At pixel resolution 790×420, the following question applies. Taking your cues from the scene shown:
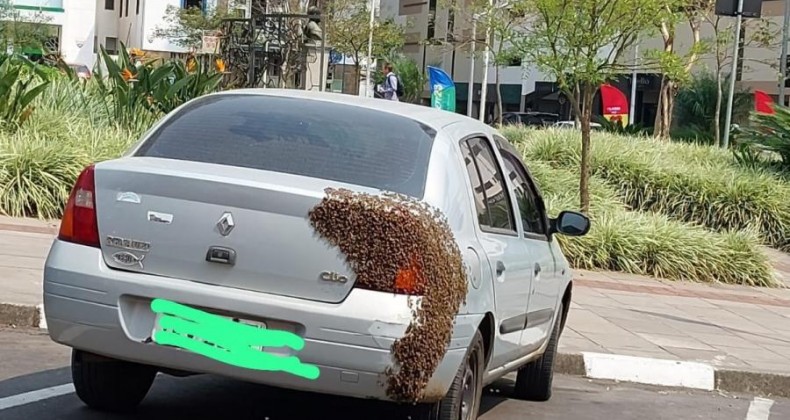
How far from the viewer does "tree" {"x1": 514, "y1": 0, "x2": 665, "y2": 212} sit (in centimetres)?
1437

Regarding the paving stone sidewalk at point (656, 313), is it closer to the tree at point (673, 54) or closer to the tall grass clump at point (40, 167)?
the tall grass clump at point (40, 167)

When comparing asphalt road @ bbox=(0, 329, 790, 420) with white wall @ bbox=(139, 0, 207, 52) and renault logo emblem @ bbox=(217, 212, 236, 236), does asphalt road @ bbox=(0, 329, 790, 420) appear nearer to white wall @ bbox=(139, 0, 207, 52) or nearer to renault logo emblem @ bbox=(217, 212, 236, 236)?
renault logo emblem @ bbox=(217, 212, 236, 236)

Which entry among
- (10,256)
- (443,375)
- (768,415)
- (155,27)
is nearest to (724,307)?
(768,415)

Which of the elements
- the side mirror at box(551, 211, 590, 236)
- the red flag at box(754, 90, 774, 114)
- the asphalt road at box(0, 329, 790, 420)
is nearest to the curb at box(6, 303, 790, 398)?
the asphalt road at box(0, 329, 790, 420)

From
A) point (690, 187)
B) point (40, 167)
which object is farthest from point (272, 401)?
point (690, 187)

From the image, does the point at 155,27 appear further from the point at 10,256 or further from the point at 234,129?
the point at 234,129

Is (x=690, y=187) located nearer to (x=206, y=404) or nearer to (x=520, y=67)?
(x=206, y=404)

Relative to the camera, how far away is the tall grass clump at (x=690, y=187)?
56.3ft

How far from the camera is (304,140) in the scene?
549 cm

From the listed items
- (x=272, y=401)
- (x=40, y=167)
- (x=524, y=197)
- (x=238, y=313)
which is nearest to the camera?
(x=238, y=313)

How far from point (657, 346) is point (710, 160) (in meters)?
10.9

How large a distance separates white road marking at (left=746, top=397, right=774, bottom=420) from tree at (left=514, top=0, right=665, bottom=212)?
6768 millimetres

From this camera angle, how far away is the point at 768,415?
781 cm

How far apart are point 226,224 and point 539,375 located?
2.96 meters
